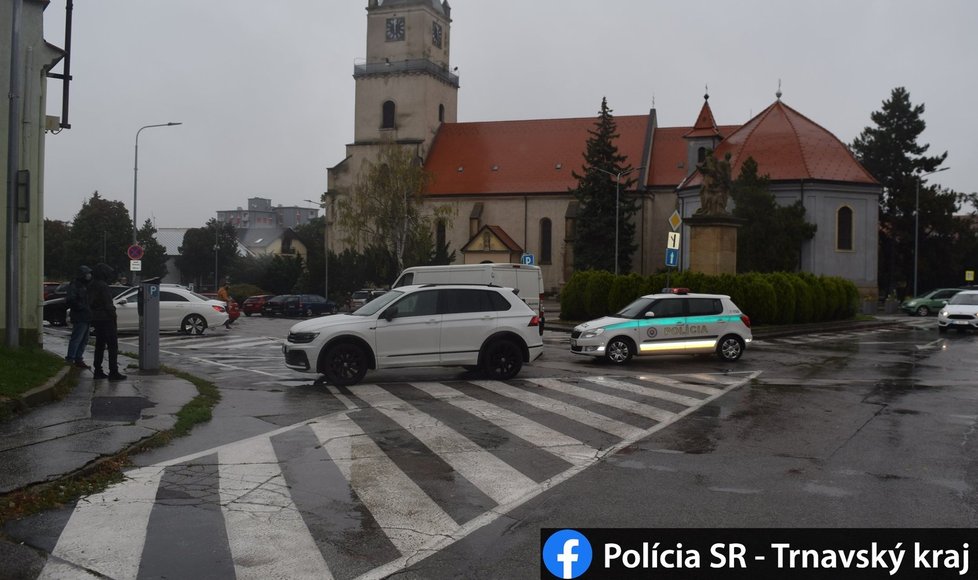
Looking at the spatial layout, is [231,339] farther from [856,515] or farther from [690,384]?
[856,515]

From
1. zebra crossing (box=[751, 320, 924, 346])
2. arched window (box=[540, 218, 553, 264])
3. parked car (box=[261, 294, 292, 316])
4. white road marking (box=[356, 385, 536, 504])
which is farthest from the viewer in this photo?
arched window (box=[540, 218, 553, 264])

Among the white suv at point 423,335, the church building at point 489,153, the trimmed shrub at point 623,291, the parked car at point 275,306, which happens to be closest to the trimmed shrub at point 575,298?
the trimmed shrub at point 623,291

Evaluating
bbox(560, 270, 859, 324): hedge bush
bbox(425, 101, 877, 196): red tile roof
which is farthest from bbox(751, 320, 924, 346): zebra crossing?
bbox(425, 101, 877, 196): red tile roof

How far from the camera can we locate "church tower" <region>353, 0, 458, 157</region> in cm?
7031

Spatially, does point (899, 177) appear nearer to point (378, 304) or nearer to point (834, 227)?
point (834, 227)

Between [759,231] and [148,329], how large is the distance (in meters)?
38.9

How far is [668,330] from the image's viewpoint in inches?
797

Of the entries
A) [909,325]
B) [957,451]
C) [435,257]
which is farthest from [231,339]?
[435,257]

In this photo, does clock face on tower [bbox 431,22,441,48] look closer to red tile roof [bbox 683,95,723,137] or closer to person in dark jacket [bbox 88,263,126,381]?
red tile roof [bbox 683,95,723,137]

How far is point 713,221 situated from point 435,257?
103 ft

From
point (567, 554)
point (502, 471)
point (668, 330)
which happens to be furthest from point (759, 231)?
point (567, 554)

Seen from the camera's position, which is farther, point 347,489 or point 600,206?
point 600,206

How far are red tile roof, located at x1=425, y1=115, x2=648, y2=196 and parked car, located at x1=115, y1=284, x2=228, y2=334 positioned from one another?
41478mm

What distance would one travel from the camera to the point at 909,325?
39688 millimetres
